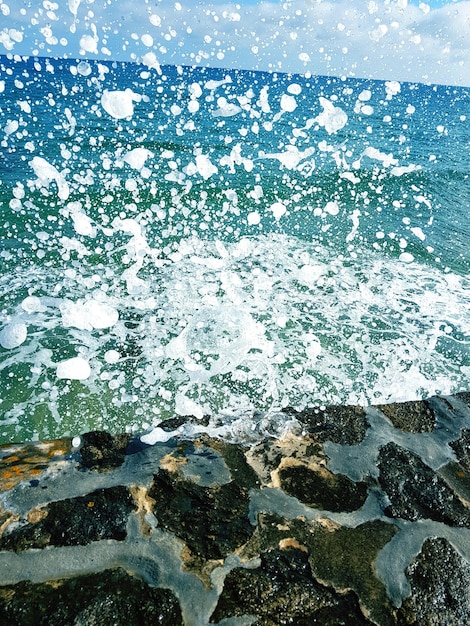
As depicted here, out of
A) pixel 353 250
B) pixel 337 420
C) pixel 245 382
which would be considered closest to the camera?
pixel 337 420

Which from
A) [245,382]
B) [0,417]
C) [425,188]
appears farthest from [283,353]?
[425,188]

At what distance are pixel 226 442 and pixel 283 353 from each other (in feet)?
6.91

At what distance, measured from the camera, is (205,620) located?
1778 mm

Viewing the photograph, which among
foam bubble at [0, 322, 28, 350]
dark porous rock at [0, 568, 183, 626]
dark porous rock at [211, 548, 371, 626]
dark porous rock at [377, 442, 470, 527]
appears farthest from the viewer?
foam bubble at [0, 322, 28, 350]

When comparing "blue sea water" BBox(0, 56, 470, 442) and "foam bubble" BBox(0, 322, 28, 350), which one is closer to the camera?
"blue sea water" BBox(0, 56, 470, 442)

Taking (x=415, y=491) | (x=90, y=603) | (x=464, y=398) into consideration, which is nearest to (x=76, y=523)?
(x=90, y=603)

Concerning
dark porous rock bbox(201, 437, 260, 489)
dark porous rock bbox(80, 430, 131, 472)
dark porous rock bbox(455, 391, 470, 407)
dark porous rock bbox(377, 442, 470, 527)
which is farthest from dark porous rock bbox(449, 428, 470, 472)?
dark porous rock bbox(80, 430, 131, 472)

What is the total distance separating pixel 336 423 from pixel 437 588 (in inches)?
45.2

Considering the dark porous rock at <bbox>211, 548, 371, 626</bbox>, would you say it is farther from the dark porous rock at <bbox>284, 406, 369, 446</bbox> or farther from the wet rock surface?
the dark porous rock at <bbox>284, 406, 369, 446</bbox>

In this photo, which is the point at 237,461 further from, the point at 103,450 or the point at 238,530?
the point at 103,450

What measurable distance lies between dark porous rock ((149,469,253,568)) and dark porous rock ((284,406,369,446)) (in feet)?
2.46

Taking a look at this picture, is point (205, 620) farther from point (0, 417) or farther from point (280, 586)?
point (0, 417)

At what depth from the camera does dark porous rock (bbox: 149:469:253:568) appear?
2078mm

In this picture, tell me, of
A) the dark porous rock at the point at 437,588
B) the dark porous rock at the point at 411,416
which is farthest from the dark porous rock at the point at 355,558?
the dark porous rock at the point at 411,416
